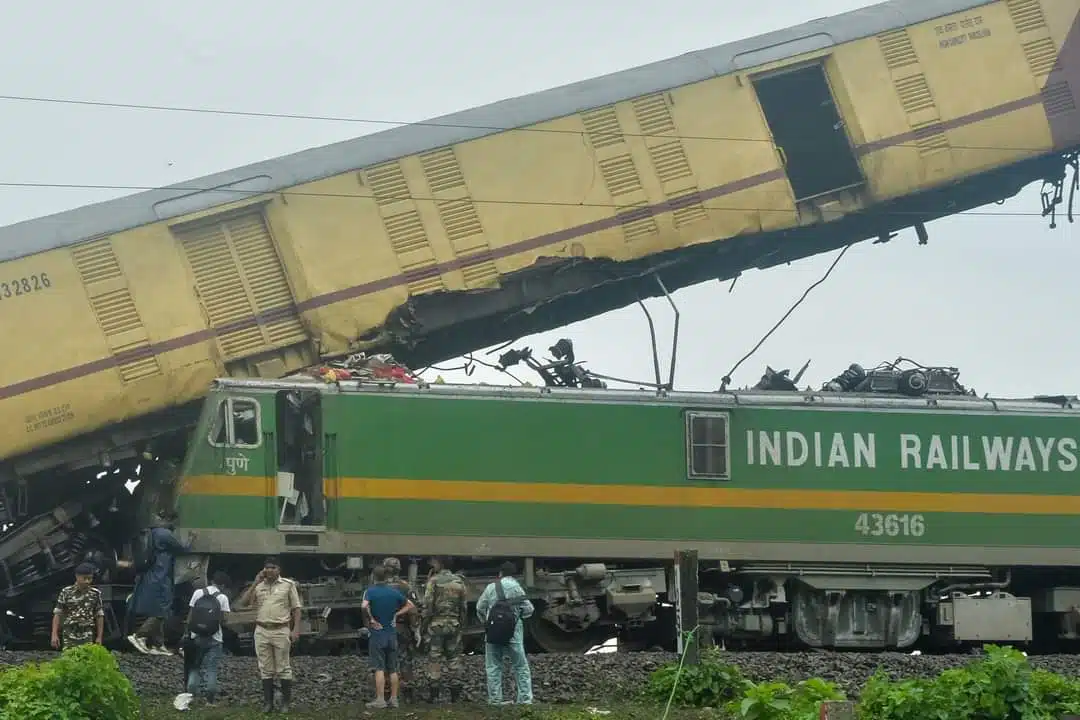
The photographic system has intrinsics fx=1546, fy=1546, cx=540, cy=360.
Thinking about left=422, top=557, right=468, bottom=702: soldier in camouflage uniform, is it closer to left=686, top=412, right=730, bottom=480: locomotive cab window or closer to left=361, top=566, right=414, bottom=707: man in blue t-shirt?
left=361, top=566, right=414, bottom=707: man in blue t-shirt

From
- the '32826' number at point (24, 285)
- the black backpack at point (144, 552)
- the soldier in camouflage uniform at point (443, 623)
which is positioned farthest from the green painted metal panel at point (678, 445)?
the '32826' number at point (24, 285)

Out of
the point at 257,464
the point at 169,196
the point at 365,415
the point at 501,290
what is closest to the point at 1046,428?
the point at 501,290

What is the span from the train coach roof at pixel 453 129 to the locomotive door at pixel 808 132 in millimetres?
569

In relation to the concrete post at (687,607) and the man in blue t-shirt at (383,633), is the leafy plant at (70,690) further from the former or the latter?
the concrete post at (687,607)

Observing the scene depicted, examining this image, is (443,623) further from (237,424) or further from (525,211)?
(525,211)

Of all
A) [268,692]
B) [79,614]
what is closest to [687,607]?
[268,692]

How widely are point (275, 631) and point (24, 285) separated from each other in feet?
22.0

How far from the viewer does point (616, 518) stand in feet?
60.4

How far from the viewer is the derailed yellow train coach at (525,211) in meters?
18.8

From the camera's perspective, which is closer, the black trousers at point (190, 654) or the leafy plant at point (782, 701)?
the leafy plant at point (782, 701)

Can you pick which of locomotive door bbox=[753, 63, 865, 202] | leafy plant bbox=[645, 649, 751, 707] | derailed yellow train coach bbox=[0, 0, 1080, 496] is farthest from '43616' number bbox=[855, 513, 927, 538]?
leafy plant bbox=[645, 649, 751, 707]

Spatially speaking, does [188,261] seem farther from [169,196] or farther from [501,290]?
[501,290]

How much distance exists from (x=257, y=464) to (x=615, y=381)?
14.9 ft

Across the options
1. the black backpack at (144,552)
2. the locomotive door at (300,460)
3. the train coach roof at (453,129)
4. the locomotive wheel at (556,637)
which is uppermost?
the train coach roof at (453,129)
